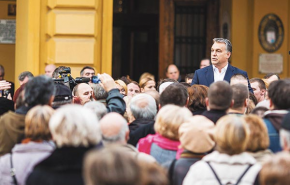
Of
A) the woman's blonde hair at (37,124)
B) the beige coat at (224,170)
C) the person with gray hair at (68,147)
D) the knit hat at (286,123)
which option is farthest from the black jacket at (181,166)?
the woman's blonde hair at (37,124)

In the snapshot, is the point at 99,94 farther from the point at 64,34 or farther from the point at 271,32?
the point at 271,32

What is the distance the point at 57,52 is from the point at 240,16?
396cm

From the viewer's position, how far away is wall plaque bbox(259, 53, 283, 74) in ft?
44.4

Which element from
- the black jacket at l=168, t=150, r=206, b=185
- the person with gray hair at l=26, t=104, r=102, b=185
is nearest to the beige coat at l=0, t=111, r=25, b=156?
the person with gray hair at l=26, t=104, r=102, b=185

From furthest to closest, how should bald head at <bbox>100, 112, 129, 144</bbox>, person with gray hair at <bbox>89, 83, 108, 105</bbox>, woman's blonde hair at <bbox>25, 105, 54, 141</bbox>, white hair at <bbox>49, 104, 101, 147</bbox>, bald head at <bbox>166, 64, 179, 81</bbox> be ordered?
bald head at <bbox>166, 64, 179, 81</bbox> → person with gray hair at <bbox>89, 83, 108, 105</bbox> → bald head at <bbox>100, 112, 129, 144</bbox> → woman's blonde hair at <bbox>25, 105, 54, 141</bbox> → white hair at <bbox>49, 104, 101, 147</bbox>

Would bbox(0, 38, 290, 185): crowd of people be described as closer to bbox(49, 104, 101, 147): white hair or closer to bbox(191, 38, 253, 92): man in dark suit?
bbox(49, 104, 101, 147): white hair

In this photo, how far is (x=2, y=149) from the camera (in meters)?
5.71

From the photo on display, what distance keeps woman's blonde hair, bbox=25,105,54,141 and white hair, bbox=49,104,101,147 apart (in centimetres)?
47

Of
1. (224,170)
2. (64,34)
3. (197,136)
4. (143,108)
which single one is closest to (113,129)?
(197,136)

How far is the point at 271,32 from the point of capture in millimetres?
13648

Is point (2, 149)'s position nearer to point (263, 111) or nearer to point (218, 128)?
point (218, 128)

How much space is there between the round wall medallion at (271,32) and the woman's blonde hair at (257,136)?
8396 millimetres

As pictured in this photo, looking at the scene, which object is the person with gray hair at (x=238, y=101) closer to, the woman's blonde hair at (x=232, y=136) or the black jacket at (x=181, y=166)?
the black jacket at (x=181, y=166)

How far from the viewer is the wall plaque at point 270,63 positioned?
13539 mm
